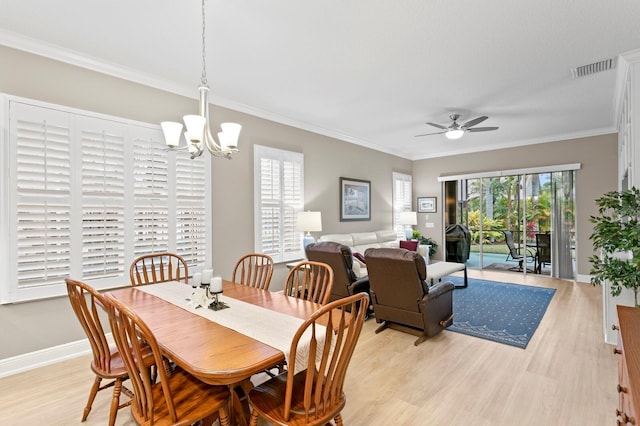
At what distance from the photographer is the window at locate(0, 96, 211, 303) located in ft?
8.93

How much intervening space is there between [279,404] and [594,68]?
14.1ft

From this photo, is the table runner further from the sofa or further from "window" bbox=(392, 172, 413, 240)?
"window" bbox=(392, 172, 413, 240)

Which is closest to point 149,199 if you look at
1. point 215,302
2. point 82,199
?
point 82,199

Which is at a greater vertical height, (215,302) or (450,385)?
(215,302)

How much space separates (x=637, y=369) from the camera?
1.02 m

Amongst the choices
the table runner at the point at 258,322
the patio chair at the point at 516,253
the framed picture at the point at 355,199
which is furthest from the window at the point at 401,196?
the table runner at the point at 258,322

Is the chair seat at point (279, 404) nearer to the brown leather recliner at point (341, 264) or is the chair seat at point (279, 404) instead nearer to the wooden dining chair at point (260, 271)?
the wooden dining chair at point (260, 271)

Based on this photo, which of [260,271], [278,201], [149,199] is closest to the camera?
[260,271]

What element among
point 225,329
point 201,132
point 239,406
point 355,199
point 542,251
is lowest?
point 239,406

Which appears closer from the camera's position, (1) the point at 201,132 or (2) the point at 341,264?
(1) the point at 201,132

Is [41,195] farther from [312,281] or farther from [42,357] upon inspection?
[312,281]

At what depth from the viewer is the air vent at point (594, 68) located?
3207 millimetres

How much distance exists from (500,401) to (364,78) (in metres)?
3.27

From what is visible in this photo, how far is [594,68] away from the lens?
3.33 m
